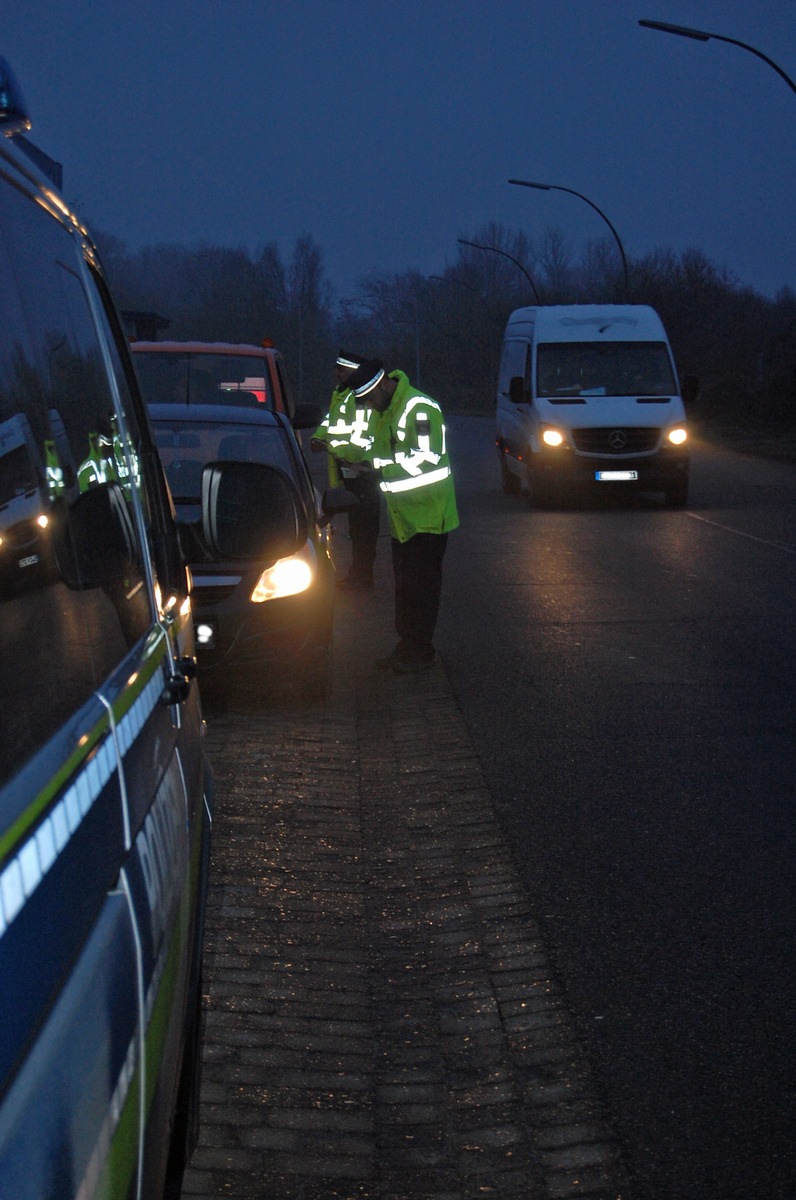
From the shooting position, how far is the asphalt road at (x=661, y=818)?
3.42 metres

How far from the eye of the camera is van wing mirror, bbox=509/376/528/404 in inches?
810

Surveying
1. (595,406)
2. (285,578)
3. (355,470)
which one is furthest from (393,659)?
(595,406)

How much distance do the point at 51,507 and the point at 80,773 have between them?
0.37 m

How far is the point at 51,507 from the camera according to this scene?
1751 millimetres

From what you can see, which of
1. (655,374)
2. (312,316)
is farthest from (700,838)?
(312,316)

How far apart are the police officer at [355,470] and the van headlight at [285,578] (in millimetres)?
4504

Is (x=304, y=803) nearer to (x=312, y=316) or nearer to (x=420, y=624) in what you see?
(x=420, y=624)

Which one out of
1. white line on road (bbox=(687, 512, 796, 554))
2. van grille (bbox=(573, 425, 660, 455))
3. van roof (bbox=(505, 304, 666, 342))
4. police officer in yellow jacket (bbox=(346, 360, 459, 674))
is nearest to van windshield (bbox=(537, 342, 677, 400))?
van roof (bbox=(505, 304, 666, 342))

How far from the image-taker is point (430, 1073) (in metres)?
3.64

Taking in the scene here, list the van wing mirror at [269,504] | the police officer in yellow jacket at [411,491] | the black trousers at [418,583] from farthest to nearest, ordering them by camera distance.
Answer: the black trousers at [418,583]
the police officer in yellow jacket at [411,491]
the van wing mirror at [269,504]

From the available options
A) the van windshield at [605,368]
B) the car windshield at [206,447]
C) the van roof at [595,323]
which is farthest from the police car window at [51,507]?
the van roof at [595,323]

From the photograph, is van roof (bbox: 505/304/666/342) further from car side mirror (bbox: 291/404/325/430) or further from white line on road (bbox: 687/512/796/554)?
car side mirror (bbox: 291/404/325/430)

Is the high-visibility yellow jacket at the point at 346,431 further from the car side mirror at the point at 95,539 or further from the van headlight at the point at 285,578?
the car side mirror at the point at 95,539

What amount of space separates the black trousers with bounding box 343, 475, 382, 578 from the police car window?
9793 millimetres
